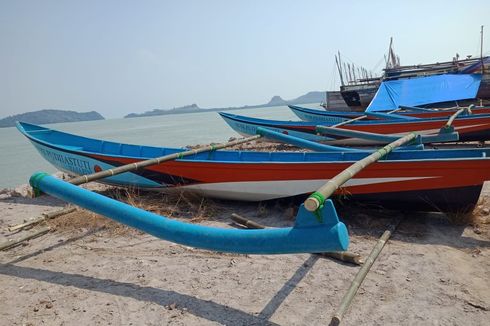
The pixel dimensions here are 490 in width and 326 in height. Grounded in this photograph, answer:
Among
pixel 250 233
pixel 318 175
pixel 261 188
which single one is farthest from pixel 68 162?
pixel 250 233

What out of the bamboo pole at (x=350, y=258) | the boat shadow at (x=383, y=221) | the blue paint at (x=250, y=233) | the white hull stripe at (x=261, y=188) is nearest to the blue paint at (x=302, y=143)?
the white hull stripe at (x=261, y=188)

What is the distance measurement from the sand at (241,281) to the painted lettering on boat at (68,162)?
239 centimetres

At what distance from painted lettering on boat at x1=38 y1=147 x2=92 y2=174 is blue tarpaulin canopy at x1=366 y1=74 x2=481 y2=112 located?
440 inches

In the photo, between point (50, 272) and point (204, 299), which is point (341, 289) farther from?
point (50, 272)

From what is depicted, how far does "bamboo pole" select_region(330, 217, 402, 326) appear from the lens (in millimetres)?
2422

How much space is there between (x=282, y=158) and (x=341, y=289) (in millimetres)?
2579

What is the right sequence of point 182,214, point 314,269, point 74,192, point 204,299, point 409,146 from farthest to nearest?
point 409,146 < point 182,214 < point 314,269 < point 74,192 < point 204,299

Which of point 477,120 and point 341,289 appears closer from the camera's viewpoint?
point 341,289

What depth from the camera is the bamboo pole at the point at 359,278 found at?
2.42 metres

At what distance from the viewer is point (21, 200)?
6422 millimetres

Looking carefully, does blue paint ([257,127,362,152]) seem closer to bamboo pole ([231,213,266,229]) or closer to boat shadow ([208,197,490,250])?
boat shadow ([208,197,490,250])

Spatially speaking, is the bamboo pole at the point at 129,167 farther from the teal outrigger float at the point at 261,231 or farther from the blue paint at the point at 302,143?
the teal outrigger float at the point at 261,231

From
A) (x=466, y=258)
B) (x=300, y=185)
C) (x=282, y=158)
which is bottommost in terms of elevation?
(x=466, y=258)

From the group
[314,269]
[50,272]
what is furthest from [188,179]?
[314,269]
